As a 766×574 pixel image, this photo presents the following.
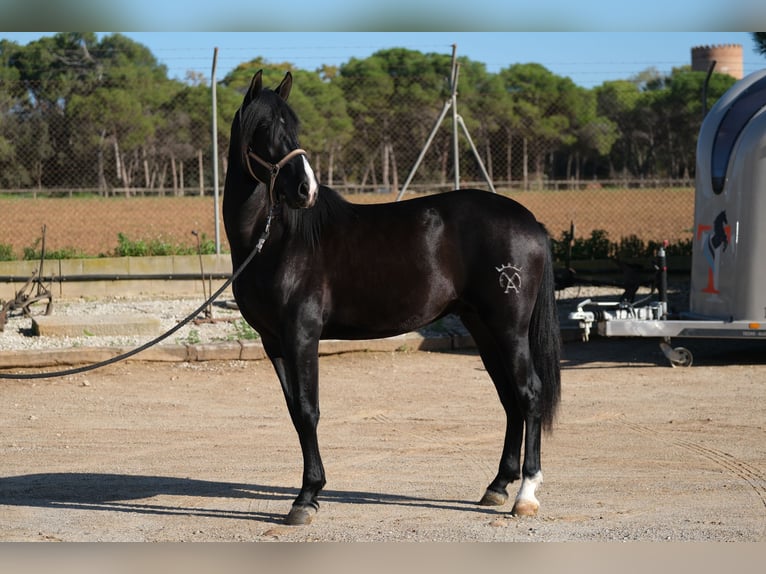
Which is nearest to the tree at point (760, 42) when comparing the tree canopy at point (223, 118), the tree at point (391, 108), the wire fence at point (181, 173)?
the tree canopy at point (223, 118)

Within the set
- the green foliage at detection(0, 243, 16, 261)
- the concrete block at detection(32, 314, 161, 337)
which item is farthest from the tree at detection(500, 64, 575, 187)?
the green foliage at detection(0, 243, 16, 261)

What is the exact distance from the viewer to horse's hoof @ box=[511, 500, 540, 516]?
5113 mm

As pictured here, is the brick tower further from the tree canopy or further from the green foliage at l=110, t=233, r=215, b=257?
the green foliage at l=110, t=233, r=215, b=257

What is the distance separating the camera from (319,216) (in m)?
5.26

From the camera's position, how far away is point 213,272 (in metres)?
13.9

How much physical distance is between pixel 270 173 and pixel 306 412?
1309 millimetres

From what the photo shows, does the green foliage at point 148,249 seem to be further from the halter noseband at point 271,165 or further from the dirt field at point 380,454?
the halter noseband at point 271,165

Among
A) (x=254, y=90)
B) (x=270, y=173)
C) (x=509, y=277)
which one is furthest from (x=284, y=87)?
(x=509, y=277)

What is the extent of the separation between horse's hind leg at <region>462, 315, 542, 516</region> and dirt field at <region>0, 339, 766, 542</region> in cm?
17

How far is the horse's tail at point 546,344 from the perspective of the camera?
546 centimetres

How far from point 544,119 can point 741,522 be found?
1406cm

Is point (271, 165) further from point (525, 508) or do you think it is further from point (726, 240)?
point (726, 240)

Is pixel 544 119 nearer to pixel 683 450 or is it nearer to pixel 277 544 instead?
pixel 683 450

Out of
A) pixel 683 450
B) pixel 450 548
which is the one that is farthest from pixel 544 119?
pixel 450 548
